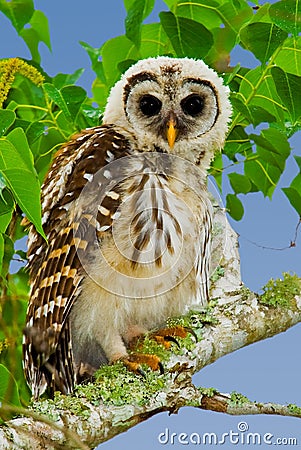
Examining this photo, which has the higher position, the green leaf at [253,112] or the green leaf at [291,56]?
the green leaf at [291,56]

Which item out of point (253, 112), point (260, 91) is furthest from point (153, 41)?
point (253, 112)

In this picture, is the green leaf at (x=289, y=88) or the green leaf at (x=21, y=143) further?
the green leaf at (x=289, y=88)

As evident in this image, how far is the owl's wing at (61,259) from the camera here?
89.4 inches

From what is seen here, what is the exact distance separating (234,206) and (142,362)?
1.33m

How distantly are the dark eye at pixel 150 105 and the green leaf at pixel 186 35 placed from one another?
21 centimetres

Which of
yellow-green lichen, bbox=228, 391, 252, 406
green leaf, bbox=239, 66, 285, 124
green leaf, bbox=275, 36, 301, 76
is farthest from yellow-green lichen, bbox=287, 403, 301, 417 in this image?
green leaf, bbox=275, 36, 301, 76

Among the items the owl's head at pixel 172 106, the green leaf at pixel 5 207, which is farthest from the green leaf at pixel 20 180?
the owl's head at pixel 172 106

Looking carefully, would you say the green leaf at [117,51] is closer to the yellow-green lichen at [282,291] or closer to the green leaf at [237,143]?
the green leaf at [237,143]

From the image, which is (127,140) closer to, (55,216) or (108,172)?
(108,172)

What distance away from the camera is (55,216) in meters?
2.41

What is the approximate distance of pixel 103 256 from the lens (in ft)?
7.60

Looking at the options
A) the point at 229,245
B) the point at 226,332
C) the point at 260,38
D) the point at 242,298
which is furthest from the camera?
the point at 229,245

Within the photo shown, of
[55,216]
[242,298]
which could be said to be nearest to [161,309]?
[242,298]

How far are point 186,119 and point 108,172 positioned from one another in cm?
43
